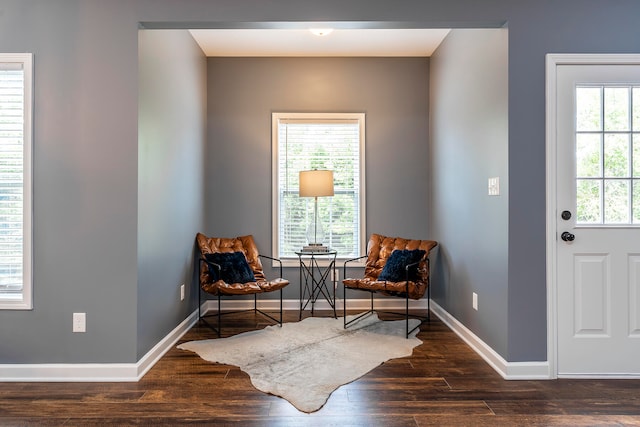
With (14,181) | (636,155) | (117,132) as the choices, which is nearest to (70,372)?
(14,181)

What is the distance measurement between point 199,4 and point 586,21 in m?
2.54

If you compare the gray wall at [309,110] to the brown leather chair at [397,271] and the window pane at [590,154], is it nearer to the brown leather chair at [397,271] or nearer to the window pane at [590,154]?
the brown leather chair at [397,271]

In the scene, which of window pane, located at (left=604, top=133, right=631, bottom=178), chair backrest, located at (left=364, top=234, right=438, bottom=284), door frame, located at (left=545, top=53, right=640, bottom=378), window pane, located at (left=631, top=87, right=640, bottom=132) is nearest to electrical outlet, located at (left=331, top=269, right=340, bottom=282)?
chair backrest, located at (left=364, top=234, right=438, bottom=284)

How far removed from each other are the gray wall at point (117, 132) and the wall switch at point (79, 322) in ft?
0.13

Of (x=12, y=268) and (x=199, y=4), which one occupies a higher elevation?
(x=199, y=4)

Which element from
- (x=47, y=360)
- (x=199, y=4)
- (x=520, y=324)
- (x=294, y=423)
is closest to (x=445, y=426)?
(x=294, y=423)

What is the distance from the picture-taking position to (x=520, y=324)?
8.80ft

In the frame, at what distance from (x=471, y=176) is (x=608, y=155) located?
3.17 ft

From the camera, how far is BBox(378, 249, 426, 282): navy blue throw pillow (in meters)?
3.83

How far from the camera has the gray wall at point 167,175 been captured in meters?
2.81

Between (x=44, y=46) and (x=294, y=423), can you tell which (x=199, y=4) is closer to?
(x=44, y=46)

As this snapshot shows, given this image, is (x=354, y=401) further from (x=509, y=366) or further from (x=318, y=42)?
(x=318, y=42)

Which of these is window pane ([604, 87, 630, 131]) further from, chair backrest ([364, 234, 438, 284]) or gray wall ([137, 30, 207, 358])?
gray wall ([137, 30, 207, 358])

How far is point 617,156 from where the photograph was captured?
267 centimetres
